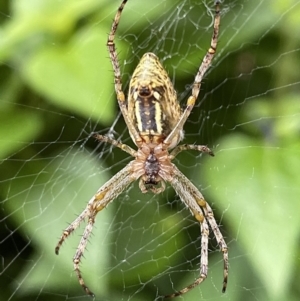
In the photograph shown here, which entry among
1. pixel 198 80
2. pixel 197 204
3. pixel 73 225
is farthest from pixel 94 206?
pixel 198 80

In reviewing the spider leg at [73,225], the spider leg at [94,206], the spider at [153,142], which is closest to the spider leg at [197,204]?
the spider at [153,142]

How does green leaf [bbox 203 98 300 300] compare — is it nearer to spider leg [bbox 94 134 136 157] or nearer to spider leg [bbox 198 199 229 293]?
spider leg [bbox 198 199 229 293]

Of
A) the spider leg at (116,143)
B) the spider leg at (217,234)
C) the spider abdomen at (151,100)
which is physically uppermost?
the spider abdomen at (151,100)

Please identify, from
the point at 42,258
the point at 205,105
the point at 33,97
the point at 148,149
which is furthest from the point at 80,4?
the point at 42,258

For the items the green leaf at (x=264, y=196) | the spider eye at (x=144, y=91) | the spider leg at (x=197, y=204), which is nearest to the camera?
the green leaf at (x=264, y=196)

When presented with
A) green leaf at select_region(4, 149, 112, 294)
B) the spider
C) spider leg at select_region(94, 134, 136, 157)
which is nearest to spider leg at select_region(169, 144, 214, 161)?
the spider

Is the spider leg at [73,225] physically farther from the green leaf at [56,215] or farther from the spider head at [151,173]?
the spider head at [151,173]

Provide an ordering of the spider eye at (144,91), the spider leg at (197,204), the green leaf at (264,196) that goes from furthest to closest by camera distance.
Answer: the spider leg at (197,204)
the spider eye at (144,91)
the green leaf at (264,196)

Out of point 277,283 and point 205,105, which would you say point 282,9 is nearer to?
point 205,105
